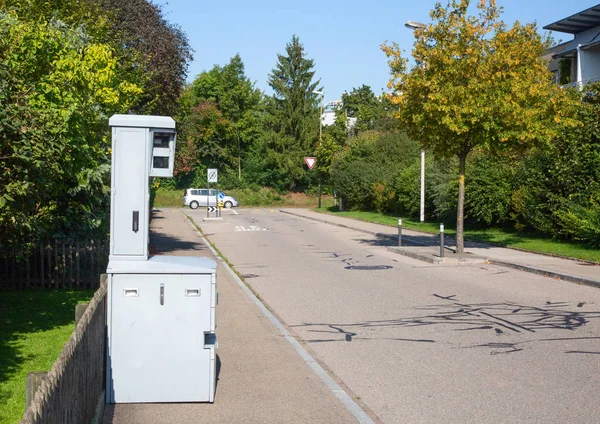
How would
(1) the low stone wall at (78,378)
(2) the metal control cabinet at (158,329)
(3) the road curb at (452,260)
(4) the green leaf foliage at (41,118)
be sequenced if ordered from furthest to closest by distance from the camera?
1. (3) the road curb at (452,260)
2. (4) the green leaf foliage at (41,118)
3. (2) the metal control cabinet at (158,329)
4. (1) the low stone wall at (78,378)

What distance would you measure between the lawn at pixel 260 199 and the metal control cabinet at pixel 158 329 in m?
58.0

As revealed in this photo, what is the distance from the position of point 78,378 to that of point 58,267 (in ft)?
32.1

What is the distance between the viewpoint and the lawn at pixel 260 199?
66.3 m

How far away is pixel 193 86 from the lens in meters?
81.5

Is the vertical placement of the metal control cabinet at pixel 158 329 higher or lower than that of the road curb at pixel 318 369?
higher

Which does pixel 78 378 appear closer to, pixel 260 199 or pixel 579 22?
pixel 579 22

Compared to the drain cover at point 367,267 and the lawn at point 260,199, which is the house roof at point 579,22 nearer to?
the drain cover at point 367,267

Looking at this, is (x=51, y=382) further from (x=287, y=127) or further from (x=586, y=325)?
(x=287, y=127)

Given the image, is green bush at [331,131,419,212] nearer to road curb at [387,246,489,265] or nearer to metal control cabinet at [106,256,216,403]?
road curb at [387,246,489,265]

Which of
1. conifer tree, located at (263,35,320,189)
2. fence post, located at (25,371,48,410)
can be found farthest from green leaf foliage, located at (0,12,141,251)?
conifer tree, located at (263,35,320,189)

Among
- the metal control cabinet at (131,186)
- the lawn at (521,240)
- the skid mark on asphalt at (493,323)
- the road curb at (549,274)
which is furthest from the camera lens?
the lawn at (521,240)

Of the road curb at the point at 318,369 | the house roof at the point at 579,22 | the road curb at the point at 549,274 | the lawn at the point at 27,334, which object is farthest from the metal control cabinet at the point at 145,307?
the house roof at the point at 579,22

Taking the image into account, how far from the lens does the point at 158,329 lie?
21.0 ft

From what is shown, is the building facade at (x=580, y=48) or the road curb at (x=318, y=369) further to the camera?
the building facade at (x=580, y=48)
